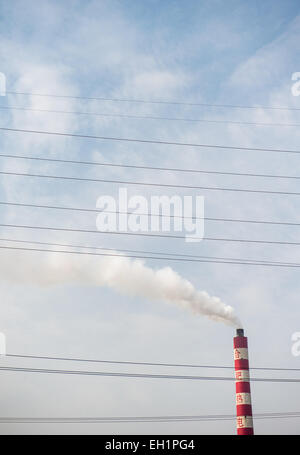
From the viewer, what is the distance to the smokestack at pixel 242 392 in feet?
144

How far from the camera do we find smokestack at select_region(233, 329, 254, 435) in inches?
1722

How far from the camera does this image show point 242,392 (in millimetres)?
44688
